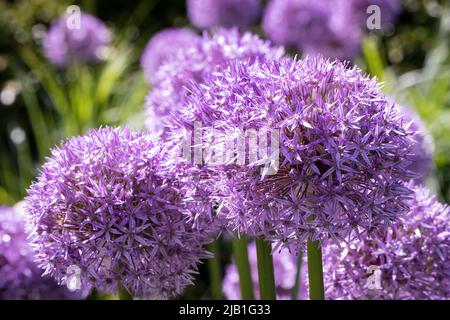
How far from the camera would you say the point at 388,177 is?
1438mm

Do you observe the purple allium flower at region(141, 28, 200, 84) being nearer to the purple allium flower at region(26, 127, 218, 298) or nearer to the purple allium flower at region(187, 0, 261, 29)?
the purple allium flower at region(187, 0, 261, 29)

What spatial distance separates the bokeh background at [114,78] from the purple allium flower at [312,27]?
6.5 inches

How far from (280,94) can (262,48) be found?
670mm

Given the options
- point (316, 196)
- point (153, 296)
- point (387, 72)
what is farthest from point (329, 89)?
point (387, 72)

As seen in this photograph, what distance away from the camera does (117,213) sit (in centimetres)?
151

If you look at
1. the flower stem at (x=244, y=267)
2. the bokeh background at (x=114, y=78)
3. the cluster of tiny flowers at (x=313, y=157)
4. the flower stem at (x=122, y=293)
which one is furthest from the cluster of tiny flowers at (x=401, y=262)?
the bokeh background at (x=114, y=78)

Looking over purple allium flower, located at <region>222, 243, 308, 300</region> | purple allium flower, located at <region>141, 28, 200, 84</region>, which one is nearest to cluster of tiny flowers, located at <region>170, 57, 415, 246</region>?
purple allium flower, located at <region>222, 243, 308, 300</region>

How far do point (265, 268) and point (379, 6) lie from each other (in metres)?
2.54

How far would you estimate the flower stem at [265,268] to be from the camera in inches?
63.9

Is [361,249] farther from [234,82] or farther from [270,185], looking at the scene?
[234,82]

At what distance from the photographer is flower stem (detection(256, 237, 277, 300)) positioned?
1622mm

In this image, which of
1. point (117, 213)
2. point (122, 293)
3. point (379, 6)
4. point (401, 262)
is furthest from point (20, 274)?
point (379, 6)

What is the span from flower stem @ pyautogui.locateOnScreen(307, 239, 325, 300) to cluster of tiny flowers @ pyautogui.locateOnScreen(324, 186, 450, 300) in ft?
0.40

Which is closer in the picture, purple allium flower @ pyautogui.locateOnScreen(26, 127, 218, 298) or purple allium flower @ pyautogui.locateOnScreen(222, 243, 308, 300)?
purple allium flower @ pyautogui.locateOnScreen(26, 127, 218, 298)
